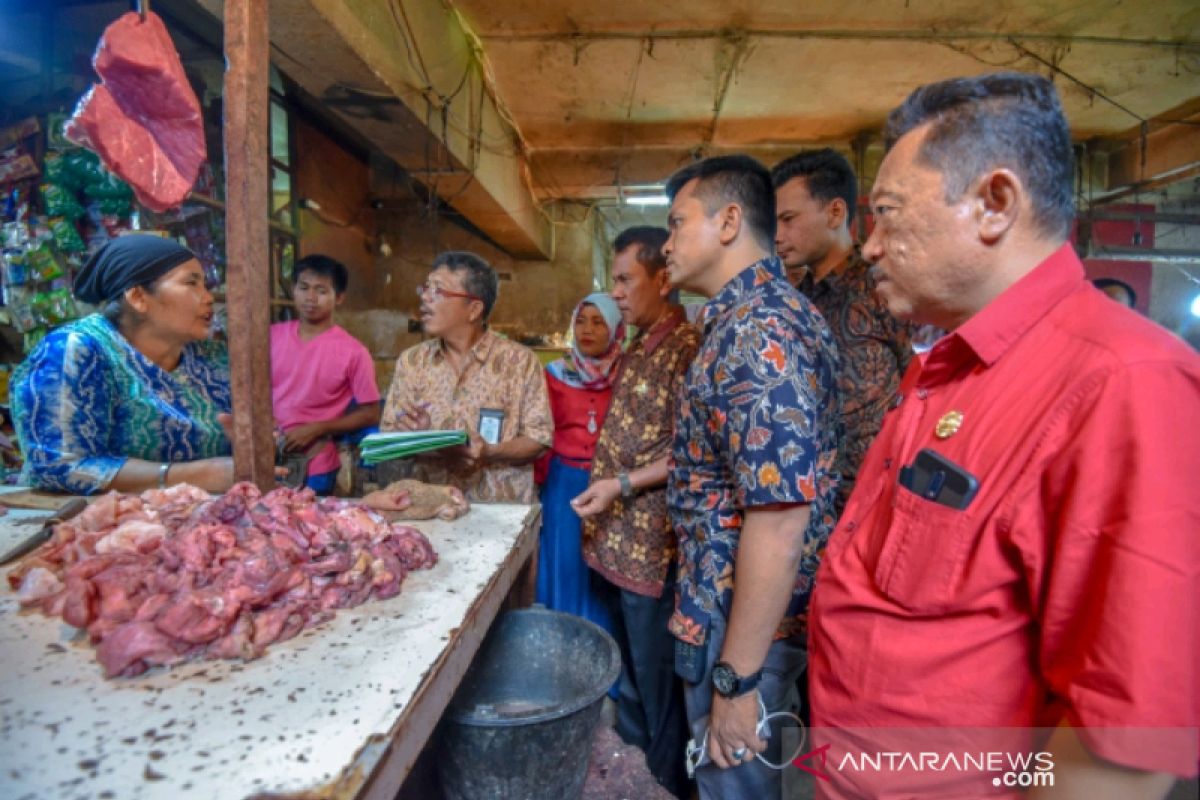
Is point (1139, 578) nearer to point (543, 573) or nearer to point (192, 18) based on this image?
point (543, 573)

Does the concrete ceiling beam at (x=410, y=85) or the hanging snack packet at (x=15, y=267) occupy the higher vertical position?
the concrete ceiling beam at (x=410, y=85)

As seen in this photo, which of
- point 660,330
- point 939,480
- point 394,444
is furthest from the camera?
point 660,330

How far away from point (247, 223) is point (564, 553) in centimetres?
238

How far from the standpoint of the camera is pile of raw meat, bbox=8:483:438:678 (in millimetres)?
1138

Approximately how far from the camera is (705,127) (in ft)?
21.7

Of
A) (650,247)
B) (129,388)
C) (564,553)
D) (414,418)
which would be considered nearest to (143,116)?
(129,388)

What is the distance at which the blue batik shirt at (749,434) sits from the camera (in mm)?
1346

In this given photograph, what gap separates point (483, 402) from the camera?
2.94 metres

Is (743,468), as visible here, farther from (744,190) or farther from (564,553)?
(564,553)

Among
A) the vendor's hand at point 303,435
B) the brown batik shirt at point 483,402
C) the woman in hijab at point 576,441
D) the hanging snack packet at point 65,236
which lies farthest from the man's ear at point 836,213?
the hanging snack packet at point 65,236

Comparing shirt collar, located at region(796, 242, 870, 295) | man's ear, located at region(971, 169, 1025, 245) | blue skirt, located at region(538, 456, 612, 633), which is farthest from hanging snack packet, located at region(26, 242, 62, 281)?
man's ear, located at region(971, 169, 1025, 245)

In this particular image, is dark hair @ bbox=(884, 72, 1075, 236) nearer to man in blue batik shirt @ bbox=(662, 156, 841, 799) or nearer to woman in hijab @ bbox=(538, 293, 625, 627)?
man in blue batik shirt @ bbox=(662, 156, 841, 799)

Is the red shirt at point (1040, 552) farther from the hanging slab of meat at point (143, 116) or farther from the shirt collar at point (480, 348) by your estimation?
the shirt collar at point (480, 348)

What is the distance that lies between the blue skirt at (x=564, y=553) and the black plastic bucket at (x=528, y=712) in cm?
98
